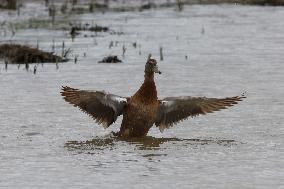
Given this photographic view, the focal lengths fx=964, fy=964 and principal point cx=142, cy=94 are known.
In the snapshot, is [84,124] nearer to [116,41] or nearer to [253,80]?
[253,80]

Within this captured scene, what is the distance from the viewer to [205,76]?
15.0 m

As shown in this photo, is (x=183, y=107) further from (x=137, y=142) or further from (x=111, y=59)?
(x=111, y=59)

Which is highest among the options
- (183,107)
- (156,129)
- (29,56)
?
(183,107)

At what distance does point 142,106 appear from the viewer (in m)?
10.5

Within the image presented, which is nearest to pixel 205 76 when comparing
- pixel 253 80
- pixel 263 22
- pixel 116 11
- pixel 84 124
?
pixel 253 80

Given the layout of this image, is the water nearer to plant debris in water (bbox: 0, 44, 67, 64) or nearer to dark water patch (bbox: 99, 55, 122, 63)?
dark water patch (bbox: 99, 55, 122, 63)

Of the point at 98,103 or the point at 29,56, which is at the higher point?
the point at 98,103

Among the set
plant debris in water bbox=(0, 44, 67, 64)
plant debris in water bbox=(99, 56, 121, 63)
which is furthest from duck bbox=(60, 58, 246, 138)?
plant debris in water bbox=(0, 44, 67, 64)

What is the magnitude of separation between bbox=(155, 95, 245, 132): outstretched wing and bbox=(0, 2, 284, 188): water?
0.60 ft

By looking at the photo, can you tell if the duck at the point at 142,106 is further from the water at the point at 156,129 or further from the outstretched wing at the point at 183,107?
the water at the point at 156,129

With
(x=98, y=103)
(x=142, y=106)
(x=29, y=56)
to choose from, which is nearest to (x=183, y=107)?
(x=142, y=106)

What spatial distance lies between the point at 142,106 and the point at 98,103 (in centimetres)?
54

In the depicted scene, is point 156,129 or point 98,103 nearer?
point 98,103

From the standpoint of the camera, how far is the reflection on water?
1010cm
